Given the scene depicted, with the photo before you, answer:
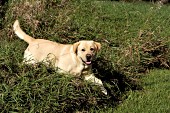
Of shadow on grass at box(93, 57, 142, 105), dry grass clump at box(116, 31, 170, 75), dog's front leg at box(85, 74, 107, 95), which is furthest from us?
dry grass clump at box(116, 31, 170, 75)

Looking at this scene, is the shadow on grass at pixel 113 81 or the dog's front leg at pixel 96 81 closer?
the dog's front leg at pixel 96 81

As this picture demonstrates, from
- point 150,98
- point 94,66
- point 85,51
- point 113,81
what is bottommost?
point 150,98

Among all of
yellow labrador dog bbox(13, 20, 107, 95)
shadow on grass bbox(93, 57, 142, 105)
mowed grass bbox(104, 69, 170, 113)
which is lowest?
mowed grass bbox(104, 69, 170, 113)

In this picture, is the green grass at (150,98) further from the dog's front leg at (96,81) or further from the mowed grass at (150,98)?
the dog's front leg at (96,81)

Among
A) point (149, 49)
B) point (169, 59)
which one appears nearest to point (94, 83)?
point (149, 49)

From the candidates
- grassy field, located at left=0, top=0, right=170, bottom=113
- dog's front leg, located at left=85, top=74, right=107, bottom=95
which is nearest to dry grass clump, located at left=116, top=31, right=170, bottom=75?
grassy field, located at left=0, top=0, right=170, bottom=113

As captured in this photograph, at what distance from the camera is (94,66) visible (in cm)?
731

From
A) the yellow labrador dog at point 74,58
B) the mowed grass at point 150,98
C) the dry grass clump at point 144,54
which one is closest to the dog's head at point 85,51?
the yellow labrador dog at point 74,58

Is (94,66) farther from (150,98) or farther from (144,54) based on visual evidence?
(144,54)

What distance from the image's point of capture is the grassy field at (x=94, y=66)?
5.85m

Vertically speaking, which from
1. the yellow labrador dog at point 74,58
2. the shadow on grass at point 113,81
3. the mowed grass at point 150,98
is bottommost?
the mowed grass at point 150,98

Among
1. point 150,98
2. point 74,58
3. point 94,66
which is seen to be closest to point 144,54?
point 94,66

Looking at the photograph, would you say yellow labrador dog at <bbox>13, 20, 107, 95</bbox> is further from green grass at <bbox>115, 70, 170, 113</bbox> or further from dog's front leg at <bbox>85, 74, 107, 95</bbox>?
green grass at <bbox>115, 70, 170, 113</bbox>

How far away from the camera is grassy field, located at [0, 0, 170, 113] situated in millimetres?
5848
